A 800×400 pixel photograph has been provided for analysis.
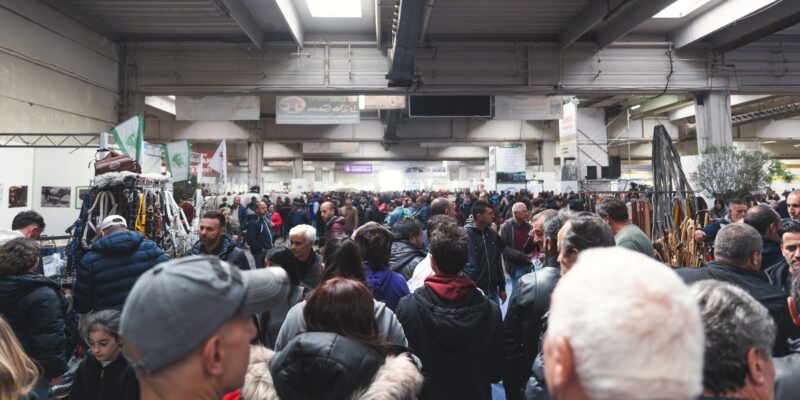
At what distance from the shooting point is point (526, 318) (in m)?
2.30

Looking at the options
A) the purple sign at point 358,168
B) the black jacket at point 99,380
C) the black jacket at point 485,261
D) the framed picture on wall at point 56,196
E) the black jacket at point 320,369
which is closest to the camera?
the black jacket at point 320,369

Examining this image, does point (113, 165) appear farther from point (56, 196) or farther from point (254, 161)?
point (254, 161)

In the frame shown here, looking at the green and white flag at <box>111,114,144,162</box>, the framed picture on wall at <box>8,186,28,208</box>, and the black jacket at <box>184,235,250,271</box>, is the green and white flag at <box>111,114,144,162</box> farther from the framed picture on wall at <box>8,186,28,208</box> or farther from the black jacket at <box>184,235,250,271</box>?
A: the black jacket at <box>184,235,250,271</box>

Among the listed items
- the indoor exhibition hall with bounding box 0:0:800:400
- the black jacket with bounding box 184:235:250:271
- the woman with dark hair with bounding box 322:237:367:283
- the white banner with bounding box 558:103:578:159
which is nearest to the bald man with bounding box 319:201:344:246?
the indoor exhibition hall with bounding box 0:0:800:400

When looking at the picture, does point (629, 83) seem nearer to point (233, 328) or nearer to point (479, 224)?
point (479, 224)

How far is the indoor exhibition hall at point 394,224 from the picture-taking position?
0.87m

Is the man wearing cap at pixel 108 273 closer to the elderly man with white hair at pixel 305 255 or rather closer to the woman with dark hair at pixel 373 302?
the elderly man with white hair at pixel 305 255

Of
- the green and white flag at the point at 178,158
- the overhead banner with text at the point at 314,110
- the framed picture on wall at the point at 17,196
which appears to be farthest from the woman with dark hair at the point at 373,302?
the overhead banner with text at the point at 314,110

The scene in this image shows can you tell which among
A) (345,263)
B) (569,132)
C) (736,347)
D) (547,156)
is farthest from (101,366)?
(547,156)

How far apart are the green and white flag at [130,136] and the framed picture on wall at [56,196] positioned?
1095 millimetres

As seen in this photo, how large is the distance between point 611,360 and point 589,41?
1048cm

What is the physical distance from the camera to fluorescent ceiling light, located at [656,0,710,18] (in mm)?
8509

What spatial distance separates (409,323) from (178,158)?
6893mm

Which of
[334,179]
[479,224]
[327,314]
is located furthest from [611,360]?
[334,179]
